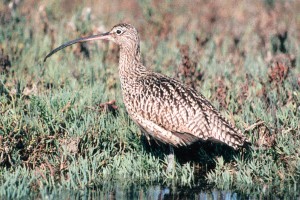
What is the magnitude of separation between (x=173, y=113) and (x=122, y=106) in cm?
130

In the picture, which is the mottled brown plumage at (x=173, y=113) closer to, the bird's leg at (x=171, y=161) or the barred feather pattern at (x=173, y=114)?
the barred feather pattern at (x=173, y=114)

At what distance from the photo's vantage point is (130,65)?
7.84 m

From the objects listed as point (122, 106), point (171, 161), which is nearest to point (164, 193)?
point (171, 161)

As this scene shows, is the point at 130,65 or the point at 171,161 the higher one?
the point at 130,65

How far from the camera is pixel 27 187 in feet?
20.4

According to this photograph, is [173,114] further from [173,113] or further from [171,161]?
[171,161]

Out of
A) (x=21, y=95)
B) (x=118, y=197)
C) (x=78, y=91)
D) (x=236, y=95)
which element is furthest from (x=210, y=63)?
(x=118, y=197)

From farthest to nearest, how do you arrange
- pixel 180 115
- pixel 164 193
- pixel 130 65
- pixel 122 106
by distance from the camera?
pixel 122 106
pixel 130 65
pixel 180 115
pixel 164 193

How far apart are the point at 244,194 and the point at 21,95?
3.07 meters

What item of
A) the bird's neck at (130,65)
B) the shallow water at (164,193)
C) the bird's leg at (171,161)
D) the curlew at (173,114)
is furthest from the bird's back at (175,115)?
the shallow water at (164,193)

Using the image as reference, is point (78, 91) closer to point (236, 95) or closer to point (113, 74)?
point (113, 74)

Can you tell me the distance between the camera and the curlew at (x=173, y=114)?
684 cm

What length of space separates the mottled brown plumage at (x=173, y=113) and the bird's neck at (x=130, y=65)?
95 millimetres

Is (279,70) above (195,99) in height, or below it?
above
